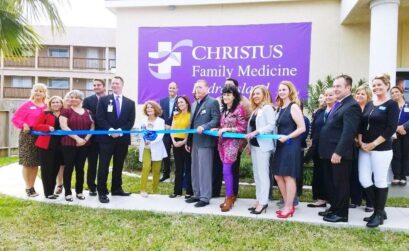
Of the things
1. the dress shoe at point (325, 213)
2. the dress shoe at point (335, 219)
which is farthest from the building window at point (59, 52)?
the dress shoe at point (335, 219)

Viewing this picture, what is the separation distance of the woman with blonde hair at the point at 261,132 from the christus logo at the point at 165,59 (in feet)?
15.9


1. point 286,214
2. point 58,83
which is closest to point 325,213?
point 286,214

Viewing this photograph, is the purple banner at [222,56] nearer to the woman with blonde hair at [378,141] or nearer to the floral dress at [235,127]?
the floral dress at [235,127]

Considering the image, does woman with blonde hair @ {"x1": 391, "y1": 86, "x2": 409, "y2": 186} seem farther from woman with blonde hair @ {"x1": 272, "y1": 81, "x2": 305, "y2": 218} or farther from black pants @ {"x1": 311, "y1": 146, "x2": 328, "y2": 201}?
woman with blonde hair @ {"x1": 272, "y1": 81, "x2": 305, "y2": 218}

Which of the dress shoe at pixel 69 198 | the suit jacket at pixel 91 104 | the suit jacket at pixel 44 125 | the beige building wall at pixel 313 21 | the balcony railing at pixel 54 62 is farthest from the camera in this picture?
the balcony railing at pixel 54 62

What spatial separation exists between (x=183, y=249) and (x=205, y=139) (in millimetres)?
1862

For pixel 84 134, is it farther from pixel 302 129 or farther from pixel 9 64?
pixel 9 64

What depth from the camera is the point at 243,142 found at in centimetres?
536

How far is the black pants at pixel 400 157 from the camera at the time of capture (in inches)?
253

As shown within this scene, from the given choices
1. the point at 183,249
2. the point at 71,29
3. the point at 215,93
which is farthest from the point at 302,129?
the point at 71,29

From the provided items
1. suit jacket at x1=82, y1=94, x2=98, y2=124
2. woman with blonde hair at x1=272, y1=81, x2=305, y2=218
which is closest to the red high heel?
woman with blonde hair at x1=272, y1=81, x2=305, y2=218

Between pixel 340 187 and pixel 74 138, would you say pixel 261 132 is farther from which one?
pixel 74 138

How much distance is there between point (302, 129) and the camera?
471 cm

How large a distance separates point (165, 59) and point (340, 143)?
20.1ft
